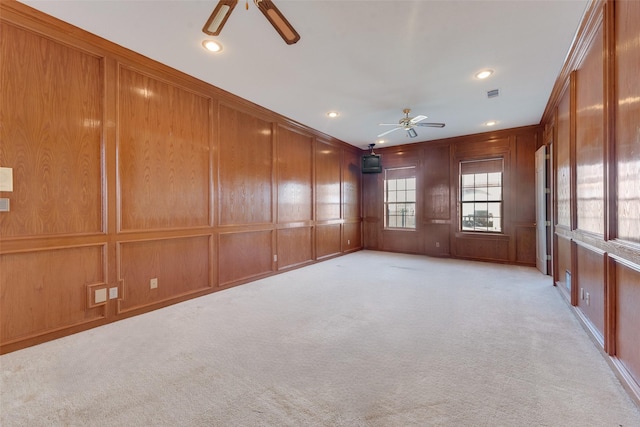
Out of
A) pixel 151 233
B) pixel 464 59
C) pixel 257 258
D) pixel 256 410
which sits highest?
pixel 464 59

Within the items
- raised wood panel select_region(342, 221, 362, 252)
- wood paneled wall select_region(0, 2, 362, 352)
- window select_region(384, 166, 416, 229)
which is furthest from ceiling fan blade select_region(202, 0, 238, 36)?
window select_region(384, 166, 416, 229)

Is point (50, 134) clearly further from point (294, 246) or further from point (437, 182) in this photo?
point (437, 182)

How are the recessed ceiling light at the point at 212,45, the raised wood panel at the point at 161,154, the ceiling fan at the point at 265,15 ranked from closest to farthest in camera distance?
1. the ceiling fan at the point at 265,15
2. the recessed ceiling light at the point at 212,45
3. the raised wood panel at the point at 161,154

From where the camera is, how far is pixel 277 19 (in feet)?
5.94

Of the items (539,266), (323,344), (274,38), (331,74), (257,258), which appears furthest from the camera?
(539,266)

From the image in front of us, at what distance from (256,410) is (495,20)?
3474 mm

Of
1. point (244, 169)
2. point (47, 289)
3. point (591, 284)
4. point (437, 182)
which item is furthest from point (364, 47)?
point (437, 182)

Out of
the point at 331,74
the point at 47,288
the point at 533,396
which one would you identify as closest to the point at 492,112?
the point at 331,74

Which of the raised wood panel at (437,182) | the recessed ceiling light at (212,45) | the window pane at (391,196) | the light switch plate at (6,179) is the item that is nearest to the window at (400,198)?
the window pane at (391,196)

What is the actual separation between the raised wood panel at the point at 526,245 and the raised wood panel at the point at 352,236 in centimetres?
359

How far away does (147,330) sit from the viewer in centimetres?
270

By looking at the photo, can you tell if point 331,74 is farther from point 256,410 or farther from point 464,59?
point 256,410

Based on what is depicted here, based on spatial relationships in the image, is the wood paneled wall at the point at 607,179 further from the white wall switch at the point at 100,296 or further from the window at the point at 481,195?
the white wall switch at the point at 100,296

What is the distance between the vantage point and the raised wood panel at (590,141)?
228cm
